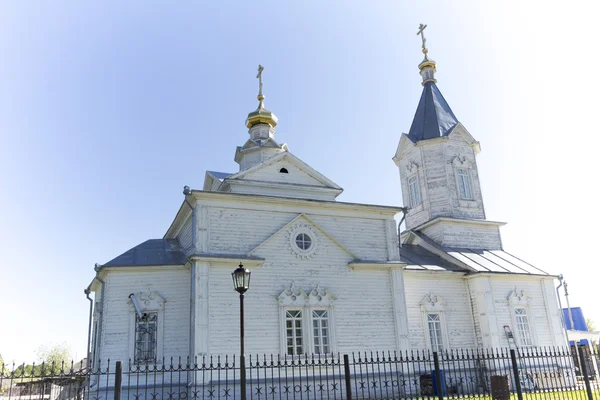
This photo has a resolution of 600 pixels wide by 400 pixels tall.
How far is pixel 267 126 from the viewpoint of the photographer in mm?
20812

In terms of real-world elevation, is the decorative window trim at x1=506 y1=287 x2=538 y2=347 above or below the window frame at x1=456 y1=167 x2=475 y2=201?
below

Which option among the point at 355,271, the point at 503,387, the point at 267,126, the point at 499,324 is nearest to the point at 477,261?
the point at 499,324

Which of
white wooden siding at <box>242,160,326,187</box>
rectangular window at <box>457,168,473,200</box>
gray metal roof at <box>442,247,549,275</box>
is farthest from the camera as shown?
rectangular window at <box>457,168,473,200</box>

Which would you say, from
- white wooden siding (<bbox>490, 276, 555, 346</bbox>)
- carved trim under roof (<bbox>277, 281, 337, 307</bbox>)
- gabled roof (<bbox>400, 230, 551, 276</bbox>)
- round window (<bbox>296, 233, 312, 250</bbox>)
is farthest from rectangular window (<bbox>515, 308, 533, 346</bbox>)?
round window (<bbox>296, 233, 312, 250</bbox>)

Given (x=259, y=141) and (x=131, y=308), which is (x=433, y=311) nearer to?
(x=259, y=141)

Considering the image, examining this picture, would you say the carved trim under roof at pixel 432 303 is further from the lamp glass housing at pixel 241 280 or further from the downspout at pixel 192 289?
the lamp glass housing at pixel 241 280

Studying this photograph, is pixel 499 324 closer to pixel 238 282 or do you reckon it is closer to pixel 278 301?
pixel 278 301

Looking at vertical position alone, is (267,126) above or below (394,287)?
above

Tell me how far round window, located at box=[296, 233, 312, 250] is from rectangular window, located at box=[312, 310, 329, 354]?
79.0 inches

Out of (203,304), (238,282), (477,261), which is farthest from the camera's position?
(477,261)

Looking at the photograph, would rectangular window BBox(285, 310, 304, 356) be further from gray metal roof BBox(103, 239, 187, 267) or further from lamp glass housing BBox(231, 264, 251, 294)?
lamp glass housing BBox(231, 264, 251, 294)

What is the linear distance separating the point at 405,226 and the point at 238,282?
47.7ft

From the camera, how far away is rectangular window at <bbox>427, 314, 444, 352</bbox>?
17391 millimetres

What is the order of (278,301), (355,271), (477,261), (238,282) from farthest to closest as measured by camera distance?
(477,261) → (355,271) → (278,301) → (238,282)
